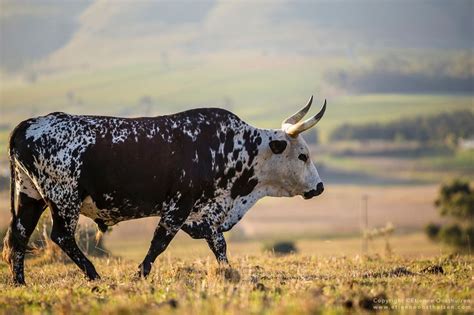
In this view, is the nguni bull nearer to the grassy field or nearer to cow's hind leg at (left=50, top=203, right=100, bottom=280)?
cow's hind leg at (left=50, top=203, right=100, bottom=280)

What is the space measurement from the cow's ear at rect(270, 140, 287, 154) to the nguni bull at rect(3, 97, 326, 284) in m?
0.02

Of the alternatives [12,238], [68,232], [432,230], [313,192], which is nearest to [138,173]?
[68,232]

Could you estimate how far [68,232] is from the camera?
13.7 m

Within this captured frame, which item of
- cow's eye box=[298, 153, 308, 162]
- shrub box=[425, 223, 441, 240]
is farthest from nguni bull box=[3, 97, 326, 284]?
shrub box=[425, 223, 441, 240]

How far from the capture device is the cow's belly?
45.5ft

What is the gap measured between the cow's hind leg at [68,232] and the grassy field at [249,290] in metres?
0.27

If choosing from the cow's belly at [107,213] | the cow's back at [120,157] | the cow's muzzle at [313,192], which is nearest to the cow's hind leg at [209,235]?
the cow's back at [120,157]

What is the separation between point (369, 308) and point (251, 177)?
19.5 feet

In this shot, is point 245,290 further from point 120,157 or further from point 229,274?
point 120,157

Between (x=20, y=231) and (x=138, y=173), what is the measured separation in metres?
2.01

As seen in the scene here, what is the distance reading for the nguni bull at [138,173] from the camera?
1351 centimetres

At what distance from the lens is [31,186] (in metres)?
13.9

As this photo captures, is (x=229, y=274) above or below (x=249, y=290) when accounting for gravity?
above

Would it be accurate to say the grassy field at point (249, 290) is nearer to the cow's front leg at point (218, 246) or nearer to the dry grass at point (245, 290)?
the dry grass at point (245, 290)
